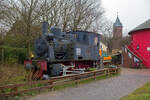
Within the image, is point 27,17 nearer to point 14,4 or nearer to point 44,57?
point 14,4


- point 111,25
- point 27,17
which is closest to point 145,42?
point 27,17

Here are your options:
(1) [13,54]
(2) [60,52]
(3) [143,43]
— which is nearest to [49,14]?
(1) [13,54]

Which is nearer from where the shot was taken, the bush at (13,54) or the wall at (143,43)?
the bush at (13,54)

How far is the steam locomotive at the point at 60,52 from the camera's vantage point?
984 centimetres

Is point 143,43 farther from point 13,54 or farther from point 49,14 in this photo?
point 13,54

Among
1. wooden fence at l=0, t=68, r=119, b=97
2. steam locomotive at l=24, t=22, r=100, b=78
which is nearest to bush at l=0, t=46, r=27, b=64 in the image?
steam locomotive at l=24, t=22, r=100, b=78

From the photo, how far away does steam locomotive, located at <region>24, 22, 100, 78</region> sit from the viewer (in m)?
9.84

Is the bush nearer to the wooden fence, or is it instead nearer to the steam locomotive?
the steam locomotive

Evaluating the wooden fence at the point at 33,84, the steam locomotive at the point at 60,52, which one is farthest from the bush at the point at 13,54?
the wooden fence at the point at 33,84

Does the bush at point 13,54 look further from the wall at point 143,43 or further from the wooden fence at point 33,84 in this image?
the wall at point 143,43

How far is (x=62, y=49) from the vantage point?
11531 mm

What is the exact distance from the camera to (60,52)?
37.7 feet

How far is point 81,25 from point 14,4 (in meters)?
11.3

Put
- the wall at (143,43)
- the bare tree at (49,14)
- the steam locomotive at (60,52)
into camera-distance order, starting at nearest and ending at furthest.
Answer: the steam locomotive at (60,52) → the bare tree at (49,14) → the wall at (143,43)
